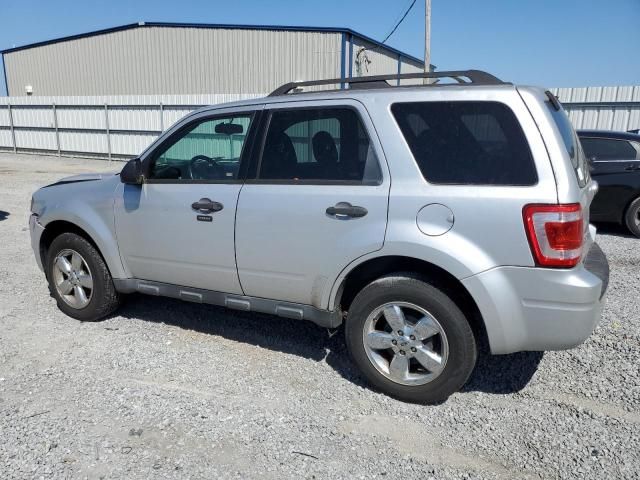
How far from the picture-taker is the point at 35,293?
5137 millimetres

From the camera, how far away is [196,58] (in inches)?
901

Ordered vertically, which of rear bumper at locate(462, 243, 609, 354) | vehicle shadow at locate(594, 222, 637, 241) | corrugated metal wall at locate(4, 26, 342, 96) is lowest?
vehicle shadow at locate(594, 222, 637, 241)

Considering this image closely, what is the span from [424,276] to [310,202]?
0.86 meters

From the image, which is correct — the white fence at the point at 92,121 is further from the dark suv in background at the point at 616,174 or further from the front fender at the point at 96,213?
the front fender at the point at 96,213

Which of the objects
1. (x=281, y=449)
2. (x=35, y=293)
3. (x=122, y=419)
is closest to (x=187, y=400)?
(x=122, y=419)

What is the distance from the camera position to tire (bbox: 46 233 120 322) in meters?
4.23

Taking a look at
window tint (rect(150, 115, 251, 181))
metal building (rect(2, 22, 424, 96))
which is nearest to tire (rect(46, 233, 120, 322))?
window tint (rect(150, 115, 251, 181))

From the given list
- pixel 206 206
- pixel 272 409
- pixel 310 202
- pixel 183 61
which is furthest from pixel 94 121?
pixel 272 409

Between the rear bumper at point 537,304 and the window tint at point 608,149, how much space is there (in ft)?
19.0

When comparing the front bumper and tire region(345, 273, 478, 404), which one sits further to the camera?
the front bumper

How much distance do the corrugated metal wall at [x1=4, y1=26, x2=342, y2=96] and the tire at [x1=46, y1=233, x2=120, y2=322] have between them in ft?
58.6

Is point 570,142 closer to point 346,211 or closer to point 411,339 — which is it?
point 346,211

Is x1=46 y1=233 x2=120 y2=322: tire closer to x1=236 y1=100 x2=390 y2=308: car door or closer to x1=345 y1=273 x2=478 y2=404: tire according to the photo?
x1=236 y1=100 x2=390 y2=308: car door

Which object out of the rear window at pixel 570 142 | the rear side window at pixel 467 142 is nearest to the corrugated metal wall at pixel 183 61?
the rear window at pixel 570 142
